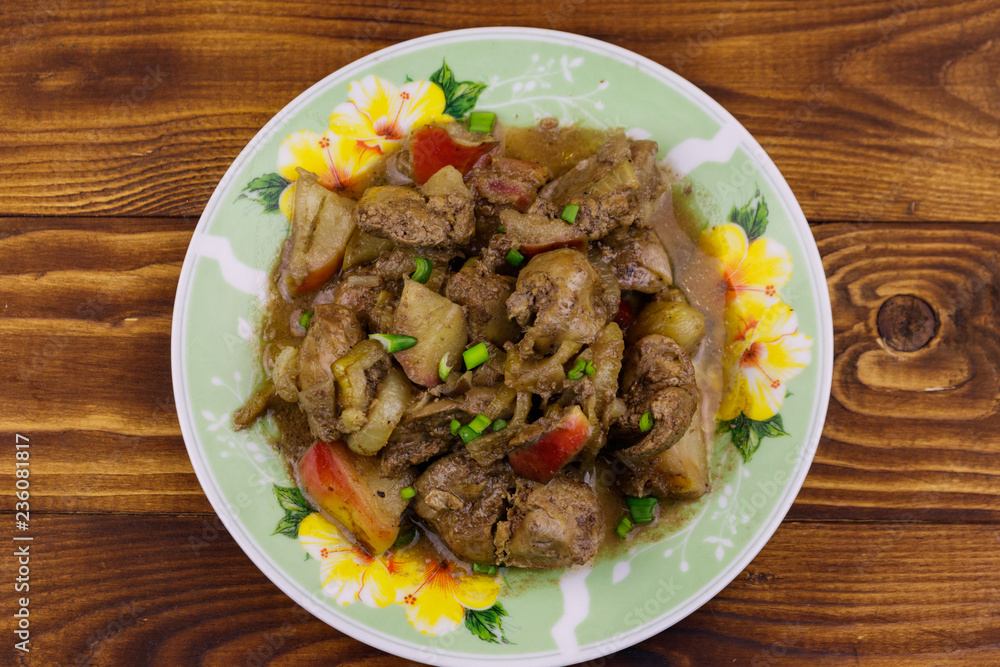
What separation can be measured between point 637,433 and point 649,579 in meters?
0.71

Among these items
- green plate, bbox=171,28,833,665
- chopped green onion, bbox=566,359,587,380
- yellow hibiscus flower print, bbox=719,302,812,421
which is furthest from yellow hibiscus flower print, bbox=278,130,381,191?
yellow hibiscus flower print, bbox=719,302,812,421

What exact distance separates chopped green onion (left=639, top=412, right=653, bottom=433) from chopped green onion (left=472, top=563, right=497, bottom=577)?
976 mm

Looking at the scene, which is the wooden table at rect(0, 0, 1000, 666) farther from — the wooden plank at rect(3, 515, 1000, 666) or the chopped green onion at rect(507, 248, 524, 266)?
the chopped green onion at rect(507, 248, 524, 266)

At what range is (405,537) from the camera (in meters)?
2.91

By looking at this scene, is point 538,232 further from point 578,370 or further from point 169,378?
point 169,378

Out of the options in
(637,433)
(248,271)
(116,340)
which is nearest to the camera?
(637,433)

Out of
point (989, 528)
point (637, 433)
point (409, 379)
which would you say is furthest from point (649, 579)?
point (989, 528)

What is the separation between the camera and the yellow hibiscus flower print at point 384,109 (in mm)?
2846

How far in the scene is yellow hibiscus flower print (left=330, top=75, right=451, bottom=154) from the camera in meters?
2.85

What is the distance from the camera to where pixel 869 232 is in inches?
131

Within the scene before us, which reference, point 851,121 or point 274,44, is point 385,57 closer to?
point 274,44

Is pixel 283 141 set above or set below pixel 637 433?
above

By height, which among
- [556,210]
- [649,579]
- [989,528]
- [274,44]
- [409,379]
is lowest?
[989,528]

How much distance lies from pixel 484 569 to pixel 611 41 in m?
2.83
